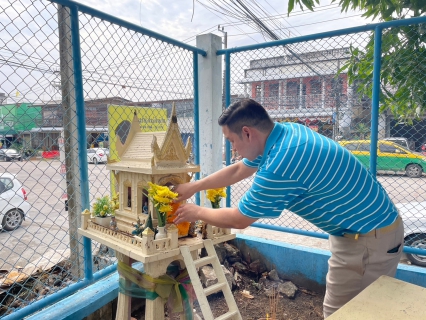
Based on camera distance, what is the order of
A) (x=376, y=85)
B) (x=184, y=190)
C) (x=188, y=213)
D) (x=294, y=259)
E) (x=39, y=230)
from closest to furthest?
(x=188, y=213) < (x=184, y=190) < (x=376, y=85) < (x=294, y=259) < (x=39, y=230)

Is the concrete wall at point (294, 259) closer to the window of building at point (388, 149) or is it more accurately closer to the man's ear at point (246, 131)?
the man's ear at point (246, 131)

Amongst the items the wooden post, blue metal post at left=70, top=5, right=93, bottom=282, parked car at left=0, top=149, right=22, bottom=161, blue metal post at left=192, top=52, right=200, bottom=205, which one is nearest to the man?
the wooden post

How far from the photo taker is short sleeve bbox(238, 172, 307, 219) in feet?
4.91

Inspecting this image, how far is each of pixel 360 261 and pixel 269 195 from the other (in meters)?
0.81

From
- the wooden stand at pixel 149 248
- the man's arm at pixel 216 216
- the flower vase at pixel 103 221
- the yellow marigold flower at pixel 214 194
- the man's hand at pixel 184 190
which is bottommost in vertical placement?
the wooden stand at pixel 149 248

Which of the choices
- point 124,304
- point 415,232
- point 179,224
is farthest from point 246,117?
point 415,232

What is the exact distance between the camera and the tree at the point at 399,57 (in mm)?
2545

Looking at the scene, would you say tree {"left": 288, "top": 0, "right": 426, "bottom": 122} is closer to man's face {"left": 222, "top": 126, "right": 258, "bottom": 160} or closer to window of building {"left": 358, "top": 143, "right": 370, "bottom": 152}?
window of building {"left": 358, "top": 143, "right": 370, "bottom": 152}

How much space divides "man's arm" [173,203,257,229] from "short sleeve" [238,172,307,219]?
0.05 metres

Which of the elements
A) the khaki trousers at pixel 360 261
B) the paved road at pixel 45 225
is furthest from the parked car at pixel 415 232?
the khaki trousers at pixel 360 261

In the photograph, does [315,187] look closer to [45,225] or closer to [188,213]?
[188,213]

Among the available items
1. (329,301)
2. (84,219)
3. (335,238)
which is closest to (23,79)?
(84,219)

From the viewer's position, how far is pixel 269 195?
1.51m

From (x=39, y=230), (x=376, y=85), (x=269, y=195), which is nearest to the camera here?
(x=269, y=195)
